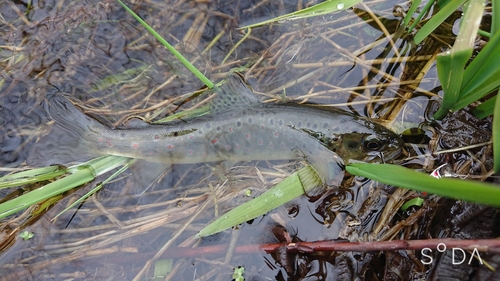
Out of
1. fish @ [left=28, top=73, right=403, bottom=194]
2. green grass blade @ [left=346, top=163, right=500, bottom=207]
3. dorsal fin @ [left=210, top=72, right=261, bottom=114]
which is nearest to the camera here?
green grass blade @ [left=346, top=163, right=500, bottom=207]

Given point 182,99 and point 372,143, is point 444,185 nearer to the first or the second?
point 372,143

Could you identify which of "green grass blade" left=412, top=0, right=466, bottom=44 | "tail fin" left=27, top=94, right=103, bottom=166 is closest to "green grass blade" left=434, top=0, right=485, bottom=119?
"green grass blade" left=412, top=0, right=466, bottom=44

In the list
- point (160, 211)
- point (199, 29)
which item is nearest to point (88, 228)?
point (160, 211)

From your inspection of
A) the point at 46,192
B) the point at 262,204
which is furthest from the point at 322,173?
the point at 46,192

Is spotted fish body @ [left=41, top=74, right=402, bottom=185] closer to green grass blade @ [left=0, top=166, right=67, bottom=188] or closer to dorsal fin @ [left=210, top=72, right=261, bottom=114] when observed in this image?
dorsal fin @ [left=210, top=72, right=261, bottom=114]

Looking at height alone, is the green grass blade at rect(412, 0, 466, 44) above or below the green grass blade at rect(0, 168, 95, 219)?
above

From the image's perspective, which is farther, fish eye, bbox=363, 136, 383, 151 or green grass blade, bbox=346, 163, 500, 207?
fish eye, bbox=363, 136, 383, 151

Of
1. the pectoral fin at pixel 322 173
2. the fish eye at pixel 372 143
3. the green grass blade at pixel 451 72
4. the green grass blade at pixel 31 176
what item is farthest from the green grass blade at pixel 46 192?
the green grass blade at pixel 451 72

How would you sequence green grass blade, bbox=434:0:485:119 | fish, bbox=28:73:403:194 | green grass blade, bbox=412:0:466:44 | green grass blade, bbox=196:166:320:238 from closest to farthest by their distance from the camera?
green grass blade, bbox=434:0:485:119, green grass blade, bbox=412:0:466:44, green grass blade, bbox=196:166:320:238, fish, bbox=28:73:403:194
